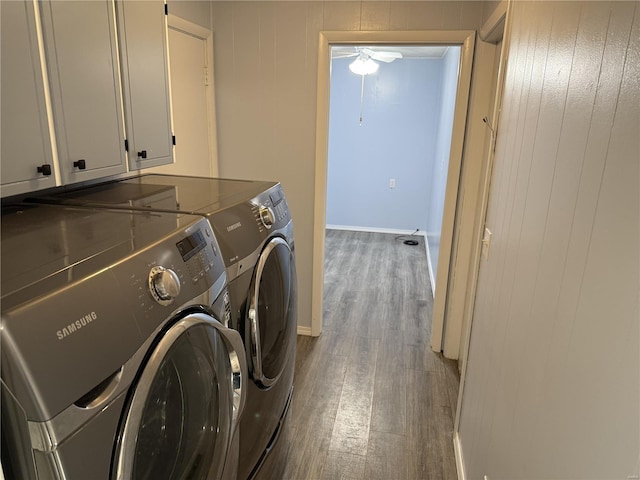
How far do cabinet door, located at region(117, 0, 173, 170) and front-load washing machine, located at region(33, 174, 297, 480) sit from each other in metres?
0.13

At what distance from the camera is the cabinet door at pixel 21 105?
1.03 m

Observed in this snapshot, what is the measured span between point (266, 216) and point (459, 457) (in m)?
1.42

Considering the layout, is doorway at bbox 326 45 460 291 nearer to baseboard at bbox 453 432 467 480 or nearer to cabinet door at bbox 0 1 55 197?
baseboard at bbox 453 432 467 480

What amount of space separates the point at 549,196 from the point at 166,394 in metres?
1.01

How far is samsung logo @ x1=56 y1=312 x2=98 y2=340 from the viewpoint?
2.12 feet

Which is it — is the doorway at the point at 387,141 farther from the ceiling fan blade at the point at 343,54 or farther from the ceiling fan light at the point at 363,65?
the ceiling fan light at the point at 363,65

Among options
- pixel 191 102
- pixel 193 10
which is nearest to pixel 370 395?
pixel 191 102

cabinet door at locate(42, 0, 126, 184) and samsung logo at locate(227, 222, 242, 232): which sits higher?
cabinet door at locate(42, 0, 126, 184)

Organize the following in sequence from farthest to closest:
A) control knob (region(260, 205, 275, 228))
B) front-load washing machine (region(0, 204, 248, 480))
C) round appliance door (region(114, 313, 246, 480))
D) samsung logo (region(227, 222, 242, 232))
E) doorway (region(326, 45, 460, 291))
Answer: doorway (region(326, 45, 460, 291))
control knob (region(260, 205, 275, 228))
samsung logo (region(227, 222, 242, 232))
round appliance door (region(114, 313, 246, 480))
front-load washing machine (region(0, 204, 248, 480))

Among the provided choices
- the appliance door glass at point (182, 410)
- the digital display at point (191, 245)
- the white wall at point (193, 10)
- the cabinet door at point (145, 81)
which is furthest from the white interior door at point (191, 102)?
the appliance door glass at point (182, 410)

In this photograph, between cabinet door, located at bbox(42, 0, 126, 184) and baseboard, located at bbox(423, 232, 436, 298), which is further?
baseboard, located at bbox(423, 232, 436, 298)

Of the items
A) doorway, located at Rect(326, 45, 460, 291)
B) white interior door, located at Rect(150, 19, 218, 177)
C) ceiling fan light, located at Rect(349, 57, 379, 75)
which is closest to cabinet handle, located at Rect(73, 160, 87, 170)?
white interior door, located at Rect(150, 19, 218, 177)

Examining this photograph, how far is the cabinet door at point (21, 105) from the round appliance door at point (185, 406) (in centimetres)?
59

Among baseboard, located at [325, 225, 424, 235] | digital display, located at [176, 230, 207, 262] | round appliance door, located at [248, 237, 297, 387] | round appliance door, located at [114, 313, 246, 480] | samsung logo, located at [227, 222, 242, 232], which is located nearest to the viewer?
round appliance door, located at [114, 313, 246, 480]
